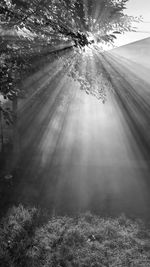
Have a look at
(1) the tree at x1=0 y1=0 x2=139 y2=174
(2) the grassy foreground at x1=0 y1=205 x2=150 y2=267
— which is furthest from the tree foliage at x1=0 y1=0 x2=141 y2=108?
(2) the grassy foreground at x1=0 y1=205 x2=150 y2=267

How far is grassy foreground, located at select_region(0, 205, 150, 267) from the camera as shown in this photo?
19.0ft

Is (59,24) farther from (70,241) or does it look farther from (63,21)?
(70,241)

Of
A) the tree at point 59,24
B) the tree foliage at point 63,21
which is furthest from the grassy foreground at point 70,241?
the tree foliage at point 63,21

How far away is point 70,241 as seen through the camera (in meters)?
6.55

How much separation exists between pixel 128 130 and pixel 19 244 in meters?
11.1

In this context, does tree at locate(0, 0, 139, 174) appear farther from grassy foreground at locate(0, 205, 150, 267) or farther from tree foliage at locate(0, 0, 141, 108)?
grassy foreground at locate(0, 205, 150, 267)

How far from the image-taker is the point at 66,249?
20.3 feet

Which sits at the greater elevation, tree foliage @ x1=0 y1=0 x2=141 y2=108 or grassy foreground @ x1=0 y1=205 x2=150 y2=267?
tree foliage @ x1=0 y1=0 x2=141 y2=108

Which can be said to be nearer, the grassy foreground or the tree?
the tree

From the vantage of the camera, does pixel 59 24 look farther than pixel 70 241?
No

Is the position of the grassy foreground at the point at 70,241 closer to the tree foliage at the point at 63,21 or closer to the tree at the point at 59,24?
the tree at the point at 59,24

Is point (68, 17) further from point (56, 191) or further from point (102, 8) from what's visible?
point (56, 191)

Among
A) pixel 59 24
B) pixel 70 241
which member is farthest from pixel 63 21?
pixel 70 241

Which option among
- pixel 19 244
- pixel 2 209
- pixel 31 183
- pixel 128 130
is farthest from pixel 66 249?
pixel 128 130
